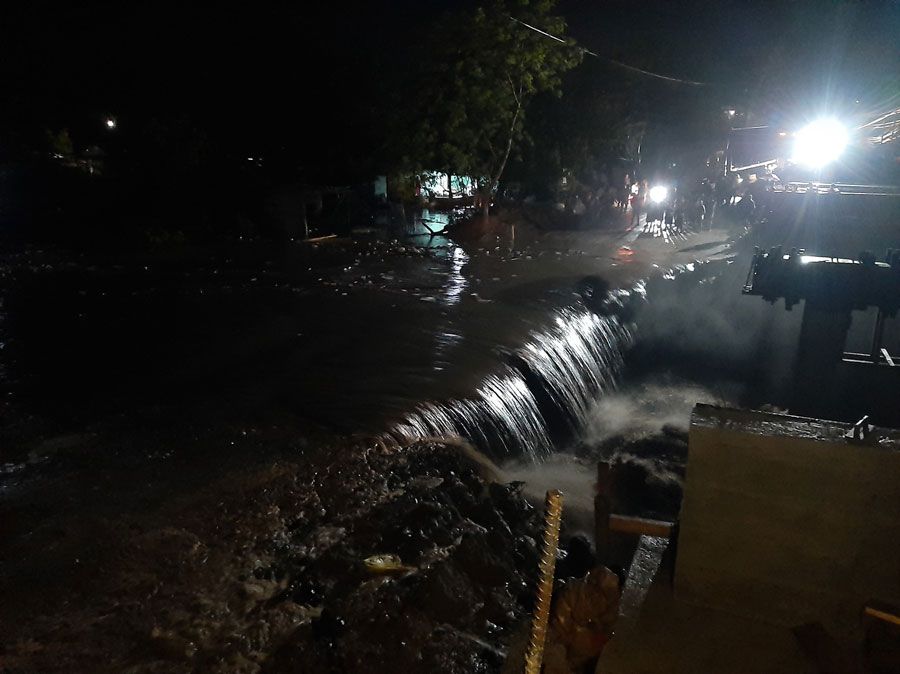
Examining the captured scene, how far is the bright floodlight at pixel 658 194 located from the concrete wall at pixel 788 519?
29467mm

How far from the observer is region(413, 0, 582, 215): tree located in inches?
832

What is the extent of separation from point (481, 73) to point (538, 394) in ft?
48.9

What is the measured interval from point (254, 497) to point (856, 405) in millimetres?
10311

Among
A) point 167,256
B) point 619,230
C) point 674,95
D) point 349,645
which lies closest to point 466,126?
point 619,230

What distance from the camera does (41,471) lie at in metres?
6.19

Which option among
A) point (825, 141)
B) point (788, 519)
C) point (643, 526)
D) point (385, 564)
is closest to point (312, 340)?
point (385, 564)

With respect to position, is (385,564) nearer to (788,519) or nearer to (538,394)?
(788,519)

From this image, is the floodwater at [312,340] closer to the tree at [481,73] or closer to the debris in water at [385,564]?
the debris in water at [385,564]

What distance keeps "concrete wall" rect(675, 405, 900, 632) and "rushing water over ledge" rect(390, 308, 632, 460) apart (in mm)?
4389

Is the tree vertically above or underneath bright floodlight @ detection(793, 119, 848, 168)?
above

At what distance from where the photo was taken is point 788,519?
312 cm

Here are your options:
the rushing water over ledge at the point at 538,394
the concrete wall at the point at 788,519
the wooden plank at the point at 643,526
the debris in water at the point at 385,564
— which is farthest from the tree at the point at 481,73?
the concrete wall at the point at 788,519

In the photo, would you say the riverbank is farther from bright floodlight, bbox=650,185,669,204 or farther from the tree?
bright floodlight, bbox=650,185,669,204

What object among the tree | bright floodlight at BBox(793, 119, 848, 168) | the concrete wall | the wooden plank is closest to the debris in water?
the wooden plank
